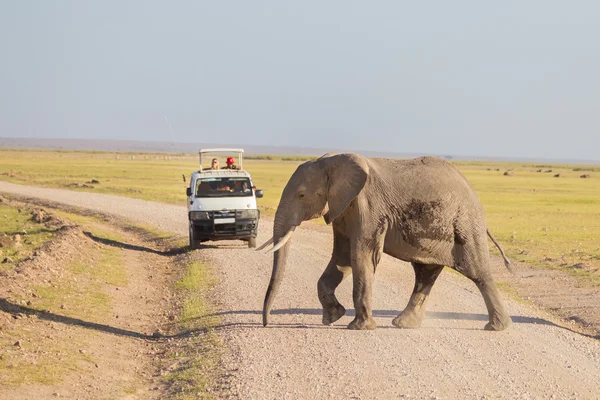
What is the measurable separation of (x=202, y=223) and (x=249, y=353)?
12939 millimetres

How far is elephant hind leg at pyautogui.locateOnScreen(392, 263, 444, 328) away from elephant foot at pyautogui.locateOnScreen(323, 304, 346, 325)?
2.93 ft

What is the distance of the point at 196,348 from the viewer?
13133mm

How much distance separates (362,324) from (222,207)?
11827 millimetres

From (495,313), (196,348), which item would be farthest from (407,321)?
(196,348)

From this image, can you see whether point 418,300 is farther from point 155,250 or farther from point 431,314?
point 155,250

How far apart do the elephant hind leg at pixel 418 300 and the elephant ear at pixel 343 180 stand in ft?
6.39

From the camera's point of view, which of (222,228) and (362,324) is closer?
(362,324)

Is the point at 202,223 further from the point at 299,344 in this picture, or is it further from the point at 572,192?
the point at 572,192

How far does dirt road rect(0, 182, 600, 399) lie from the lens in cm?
1050

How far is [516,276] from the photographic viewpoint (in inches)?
882

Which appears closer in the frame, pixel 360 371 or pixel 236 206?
pixel 360 371

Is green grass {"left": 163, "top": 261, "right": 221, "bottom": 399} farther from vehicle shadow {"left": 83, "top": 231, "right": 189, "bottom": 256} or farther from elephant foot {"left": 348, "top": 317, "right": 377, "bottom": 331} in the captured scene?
vehicle shadow {"left": 83, "top": 231, "right": 189, "bottom": 256}

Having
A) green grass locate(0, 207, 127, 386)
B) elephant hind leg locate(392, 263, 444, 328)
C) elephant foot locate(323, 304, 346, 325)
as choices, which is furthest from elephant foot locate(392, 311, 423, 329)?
green grass locate(0, 207, 127, 386)

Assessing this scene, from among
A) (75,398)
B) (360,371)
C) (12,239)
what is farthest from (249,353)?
(12,239)
